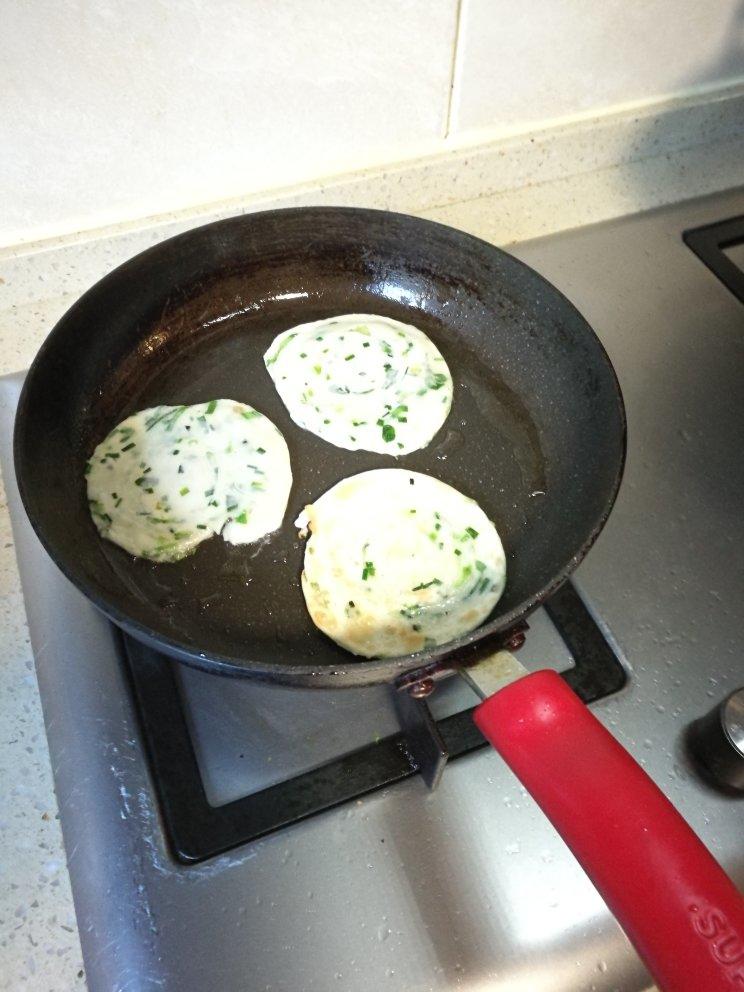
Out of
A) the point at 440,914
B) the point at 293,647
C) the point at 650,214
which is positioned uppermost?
the point at 650,214

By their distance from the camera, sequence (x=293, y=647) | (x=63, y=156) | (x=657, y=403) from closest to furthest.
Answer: (x=293, y=647) < (x=63, y=156) < (x=657, y=403)

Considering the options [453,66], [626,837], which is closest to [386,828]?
[626,837]

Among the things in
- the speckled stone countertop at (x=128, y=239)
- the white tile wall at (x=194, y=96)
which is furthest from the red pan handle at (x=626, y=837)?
the white tile wall at (x=194, y=96)

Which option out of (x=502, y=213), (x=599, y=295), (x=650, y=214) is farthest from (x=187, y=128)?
(x=650, y=214)

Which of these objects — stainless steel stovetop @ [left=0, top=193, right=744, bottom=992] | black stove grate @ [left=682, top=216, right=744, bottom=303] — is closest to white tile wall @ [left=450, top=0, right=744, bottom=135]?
black stove grate @ [left=682, top=216, right=744, bottom=303]

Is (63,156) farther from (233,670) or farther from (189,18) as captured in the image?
(233,670)

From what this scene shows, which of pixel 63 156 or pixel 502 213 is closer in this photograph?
pixel 63 156

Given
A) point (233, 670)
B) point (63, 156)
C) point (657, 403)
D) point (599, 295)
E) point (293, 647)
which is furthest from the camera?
point (599, 295)

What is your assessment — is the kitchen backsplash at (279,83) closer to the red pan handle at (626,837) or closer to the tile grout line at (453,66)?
the tile grout line at (453,66)
